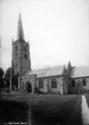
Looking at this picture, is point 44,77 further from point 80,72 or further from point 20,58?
point 20,58

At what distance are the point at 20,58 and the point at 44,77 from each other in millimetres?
10145

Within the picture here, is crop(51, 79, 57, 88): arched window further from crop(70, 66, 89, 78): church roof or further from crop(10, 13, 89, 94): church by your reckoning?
crop(70, 66, 89, 78): church roof

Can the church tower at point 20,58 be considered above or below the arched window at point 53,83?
above

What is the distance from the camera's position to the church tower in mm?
36128

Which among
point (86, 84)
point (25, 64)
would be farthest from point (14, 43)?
point (86, 84)

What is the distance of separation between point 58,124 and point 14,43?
119 ft

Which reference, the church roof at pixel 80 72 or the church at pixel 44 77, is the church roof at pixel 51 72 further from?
the church roof at pixel 80 72

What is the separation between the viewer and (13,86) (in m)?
35.6

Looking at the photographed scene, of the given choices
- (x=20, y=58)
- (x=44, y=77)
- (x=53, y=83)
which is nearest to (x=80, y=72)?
(x=53, y=83)

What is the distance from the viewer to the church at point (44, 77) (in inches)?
1161

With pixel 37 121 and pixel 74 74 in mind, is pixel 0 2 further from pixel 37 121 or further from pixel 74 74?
pixel 74 74

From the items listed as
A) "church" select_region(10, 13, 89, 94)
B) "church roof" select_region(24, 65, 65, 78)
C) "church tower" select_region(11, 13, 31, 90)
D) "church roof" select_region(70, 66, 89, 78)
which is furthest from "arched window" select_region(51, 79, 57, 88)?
"church tower" select_region(11, 13, 31, 90)

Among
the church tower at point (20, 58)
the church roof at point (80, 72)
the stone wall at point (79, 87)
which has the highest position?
the church tower at point (20, 58)

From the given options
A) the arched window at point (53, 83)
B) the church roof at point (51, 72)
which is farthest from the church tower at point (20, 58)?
the arched window at point (53, 83)
